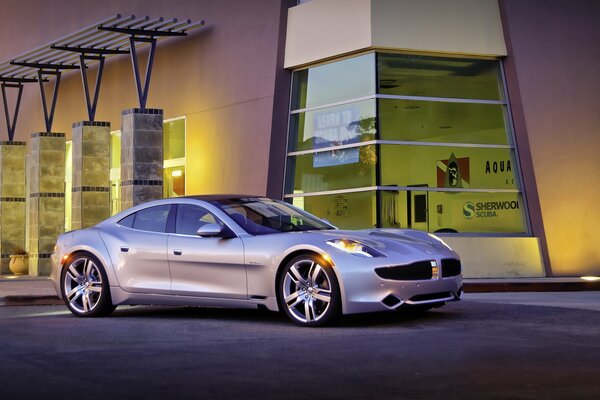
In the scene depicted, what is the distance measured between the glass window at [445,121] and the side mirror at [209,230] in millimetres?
9041

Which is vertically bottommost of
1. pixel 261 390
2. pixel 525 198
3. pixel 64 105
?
pixel 261 390

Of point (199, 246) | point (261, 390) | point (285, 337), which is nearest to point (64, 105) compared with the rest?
point (199, 246)

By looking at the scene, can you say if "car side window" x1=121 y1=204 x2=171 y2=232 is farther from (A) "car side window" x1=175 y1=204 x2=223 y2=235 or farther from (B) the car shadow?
(B) the car shadow

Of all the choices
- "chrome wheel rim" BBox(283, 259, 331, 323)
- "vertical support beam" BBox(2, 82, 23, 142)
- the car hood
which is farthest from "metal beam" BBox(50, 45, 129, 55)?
"chrome wheel rim" BBox(283, 259, 331, 323)

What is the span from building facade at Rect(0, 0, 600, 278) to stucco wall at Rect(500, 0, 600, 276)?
25 millimetres

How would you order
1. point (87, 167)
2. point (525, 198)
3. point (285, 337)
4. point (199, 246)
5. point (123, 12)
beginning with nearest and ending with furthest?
1. point (285, 337)
2. point (199, 246)
3. point (525, 198)
4. point (87, 167)
5. point (123, 12)

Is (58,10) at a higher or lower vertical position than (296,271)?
higher

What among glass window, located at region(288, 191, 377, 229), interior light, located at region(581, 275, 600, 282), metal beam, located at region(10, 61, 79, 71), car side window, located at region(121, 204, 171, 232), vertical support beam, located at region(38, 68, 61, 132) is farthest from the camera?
vertical support beam, located at region(38, 68, 61, 132)

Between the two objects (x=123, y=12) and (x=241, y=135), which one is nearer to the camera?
(x=241, y=135)

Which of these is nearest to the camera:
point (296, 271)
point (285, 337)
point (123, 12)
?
point (285, 337)

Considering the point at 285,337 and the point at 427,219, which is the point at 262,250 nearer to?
the point at 285,337

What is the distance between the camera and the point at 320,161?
2038 cm

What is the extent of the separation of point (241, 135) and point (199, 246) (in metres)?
10.9

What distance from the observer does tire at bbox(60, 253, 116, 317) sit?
11.6m
